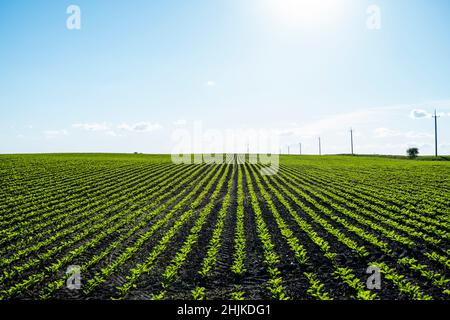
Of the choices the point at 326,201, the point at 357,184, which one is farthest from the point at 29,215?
the point at 357,184

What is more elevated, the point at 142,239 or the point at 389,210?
the point at 389,210

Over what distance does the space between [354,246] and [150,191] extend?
16935 mm

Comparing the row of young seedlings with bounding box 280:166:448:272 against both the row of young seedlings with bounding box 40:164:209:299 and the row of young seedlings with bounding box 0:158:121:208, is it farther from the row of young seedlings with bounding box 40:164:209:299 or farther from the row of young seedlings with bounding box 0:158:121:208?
the row of young seedlings with bounding box 0:158:121:208

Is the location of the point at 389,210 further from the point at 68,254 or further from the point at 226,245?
the point at 68,254

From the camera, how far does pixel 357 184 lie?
84.1ft

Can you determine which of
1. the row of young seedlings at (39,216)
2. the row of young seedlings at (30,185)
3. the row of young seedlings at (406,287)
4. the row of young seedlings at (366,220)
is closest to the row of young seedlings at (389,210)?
the row of young seedlings at (366,220)

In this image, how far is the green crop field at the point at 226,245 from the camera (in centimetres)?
762

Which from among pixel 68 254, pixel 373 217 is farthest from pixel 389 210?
pixel 68 254

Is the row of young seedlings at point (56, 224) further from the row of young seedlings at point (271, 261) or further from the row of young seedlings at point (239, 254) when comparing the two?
the row of young seedlings at point (271, 261)

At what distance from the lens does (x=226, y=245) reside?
10820mm

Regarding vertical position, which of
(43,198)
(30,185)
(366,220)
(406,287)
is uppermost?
(30,185)

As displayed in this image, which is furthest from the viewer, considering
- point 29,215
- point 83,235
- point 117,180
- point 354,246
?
point 117,180

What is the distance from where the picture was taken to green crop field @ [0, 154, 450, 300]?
300 inches

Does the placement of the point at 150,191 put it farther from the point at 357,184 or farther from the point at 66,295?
the point at 357,184
